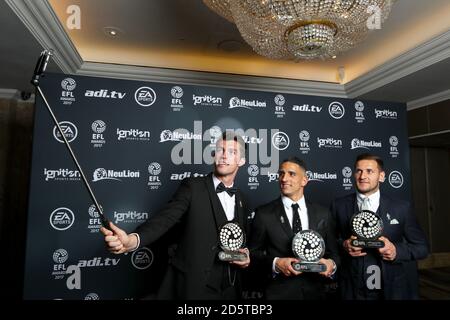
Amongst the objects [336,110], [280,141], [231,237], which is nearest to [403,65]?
[336,110]

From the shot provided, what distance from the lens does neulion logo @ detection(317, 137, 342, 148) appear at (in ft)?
11.5

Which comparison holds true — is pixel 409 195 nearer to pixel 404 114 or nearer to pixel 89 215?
pixel 404 114

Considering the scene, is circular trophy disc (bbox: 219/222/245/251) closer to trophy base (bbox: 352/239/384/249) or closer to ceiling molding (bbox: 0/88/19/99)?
trophy base (bbox: 352/239/384/249)

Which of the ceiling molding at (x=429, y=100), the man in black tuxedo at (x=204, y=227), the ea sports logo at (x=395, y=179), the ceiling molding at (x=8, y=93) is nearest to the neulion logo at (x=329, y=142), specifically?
the ea sports logo at (x=395, y=179)

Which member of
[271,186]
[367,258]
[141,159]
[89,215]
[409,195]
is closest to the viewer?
[367,258]

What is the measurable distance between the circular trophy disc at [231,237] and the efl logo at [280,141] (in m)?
1.62

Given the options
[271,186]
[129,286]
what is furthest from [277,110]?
[129,286]

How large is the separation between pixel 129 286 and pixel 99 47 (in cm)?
295

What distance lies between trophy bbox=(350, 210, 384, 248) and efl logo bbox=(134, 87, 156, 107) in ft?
6.78

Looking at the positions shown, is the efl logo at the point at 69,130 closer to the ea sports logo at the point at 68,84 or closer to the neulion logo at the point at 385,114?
the ea sports logo at the point at 68,84

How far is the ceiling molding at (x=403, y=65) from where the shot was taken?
11.6ft

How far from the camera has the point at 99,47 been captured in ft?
13.7

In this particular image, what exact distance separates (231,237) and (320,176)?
6.08 feet

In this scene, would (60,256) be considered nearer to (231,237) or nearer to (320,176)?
(231,237)
